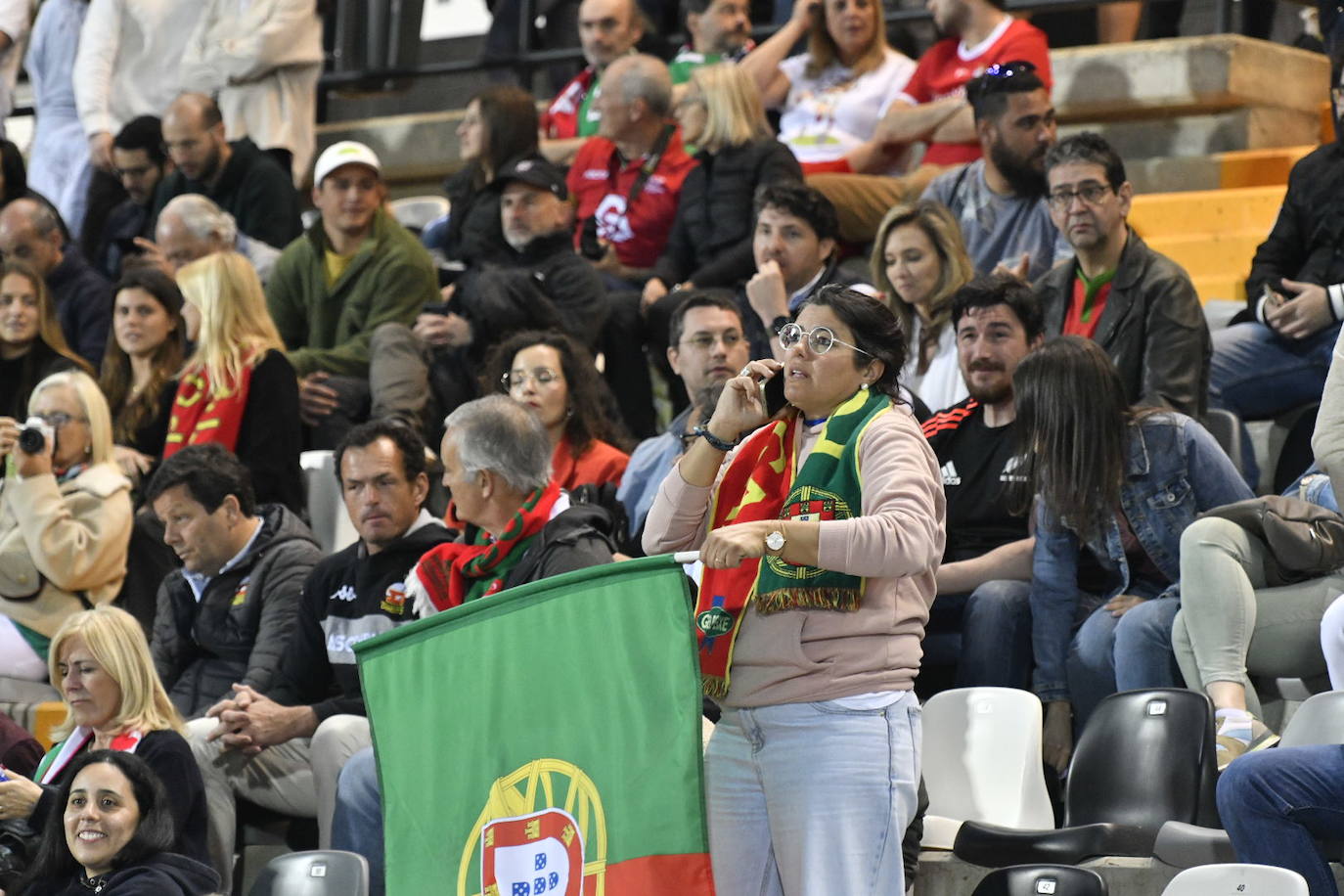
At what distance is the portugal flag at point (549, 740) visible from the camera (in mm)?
3527

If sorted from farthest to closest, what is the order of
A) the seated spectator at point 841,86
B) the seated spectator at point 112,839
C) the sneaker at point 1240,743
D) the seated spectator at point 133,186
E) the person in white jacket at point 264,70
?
the person in white jacket at point 264,70, the seated spectator at point 133,186, the seated spectator at point 841,86, the seated spectator at point 112,839, the sneaker at point 1240,743

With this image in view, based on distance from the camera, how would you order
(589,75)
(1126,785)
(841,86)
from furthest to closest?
(589,75), (841,86), (1126,785)

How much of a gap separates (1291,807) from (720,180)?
13.7ft

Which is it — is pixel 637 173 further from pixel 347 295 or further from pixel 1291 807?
pixel 1291 807

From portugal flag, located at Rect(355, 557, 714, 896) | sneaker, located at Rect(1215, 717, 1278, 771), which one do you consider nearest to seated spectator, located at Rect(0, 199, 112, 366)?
portugal flag, located at Rect(355, 557, 714, 896)

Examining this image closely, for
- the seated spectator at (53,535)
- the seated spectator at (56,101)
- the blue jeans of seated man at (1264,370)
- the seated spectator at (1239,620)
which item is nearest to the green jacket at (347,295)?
the seated spectator at (53,535)

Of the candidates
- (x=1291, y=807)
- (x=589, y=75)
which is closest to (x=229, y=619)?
(x=1291, y=807)

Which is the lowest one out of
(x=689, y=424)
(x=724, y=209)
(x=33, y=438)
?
(x=689, y=424)

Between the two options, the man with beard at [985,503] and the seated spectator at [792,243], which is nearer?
the man with beard at [985,503]

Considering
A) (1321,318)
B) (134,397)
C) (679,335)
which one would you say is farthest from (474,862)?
(134,397)

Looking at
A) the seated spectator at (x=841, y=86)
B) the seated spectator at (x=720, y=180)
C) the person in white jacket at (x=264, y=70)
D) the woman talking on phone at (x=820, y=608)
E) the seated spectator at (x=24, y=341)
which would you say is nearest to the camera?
the woman talking on phone at (x=820, y=608)

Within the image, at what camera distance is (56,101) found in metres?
10.4

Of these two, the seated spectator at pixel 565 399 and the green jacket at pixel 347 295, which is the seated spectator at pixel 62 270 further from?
the seated spectator at pixel 565 399

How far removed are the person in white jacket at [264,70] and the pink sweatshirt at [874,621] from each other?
21.3ft
